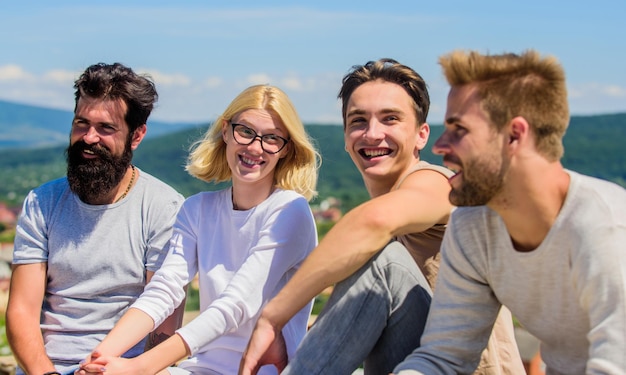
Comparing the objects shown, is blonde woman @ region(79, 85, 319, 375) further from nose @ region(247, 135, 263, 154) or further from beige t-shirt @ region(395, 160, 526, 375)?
beige t-shirt @ region(395, 160, 526, 375)

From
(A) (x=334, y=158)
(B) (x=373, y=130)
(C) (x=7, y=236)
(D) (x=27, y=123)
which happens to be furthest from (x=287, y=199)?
(D) (x=27, y=123)

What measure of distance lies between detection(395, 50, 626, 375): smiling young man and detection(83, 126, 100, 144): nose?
157 cm

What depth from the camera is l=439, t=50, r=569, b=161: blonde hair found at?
80.7 inches

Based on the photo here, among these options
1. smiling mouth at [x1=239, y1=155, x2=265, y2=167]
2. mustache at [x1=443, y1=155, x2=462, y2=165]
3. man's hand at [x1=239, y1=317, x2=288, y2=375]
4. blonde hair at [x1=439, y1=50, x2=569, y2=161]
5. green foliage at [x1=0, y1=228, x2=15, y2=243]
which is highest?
blonde hair at [x1=439, y1=50, x2=569, y2=161]

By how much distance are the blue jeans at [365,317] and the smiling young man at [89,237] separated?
0.97 metres

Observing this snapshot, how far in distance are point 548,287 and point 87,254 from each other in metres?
1.88

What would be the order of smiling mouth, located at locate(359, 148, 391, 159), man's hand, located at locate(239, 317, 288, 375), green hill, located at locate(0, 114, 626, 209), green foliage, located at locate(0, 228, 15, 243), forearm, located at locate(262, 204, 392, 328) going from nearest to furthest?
forearm, located at locate(262, 204, 392, 328), man's hand, located at locate(239, 317, 288, 375), smiling mouth, located at locate(359, 148, 391, 159), green foliage, located at locate(0, 228, 15, 243), green hill, located at locate(0, 114, 626, 209)

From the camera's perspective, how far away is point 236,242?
9.73ft

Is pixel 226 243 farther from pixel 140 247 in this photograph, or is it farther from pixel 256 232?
pixel 140 247

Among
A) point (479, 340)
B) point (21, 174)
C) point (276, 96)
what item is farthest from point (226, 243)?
point (21, 174)

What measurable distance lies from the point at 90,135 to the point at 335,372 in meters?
1.44

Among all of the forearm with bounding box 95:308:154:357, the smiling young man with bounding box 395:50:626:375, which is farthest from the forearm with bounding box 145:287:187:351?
the smiling young man with bounding box 395:50:626:375

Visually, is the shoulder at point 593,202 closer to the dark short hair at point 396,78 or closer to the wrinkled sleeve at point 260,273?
the dark short hair at point 396,78

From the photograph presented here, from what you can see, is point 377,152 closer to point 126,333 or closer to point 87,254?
point 126,333
